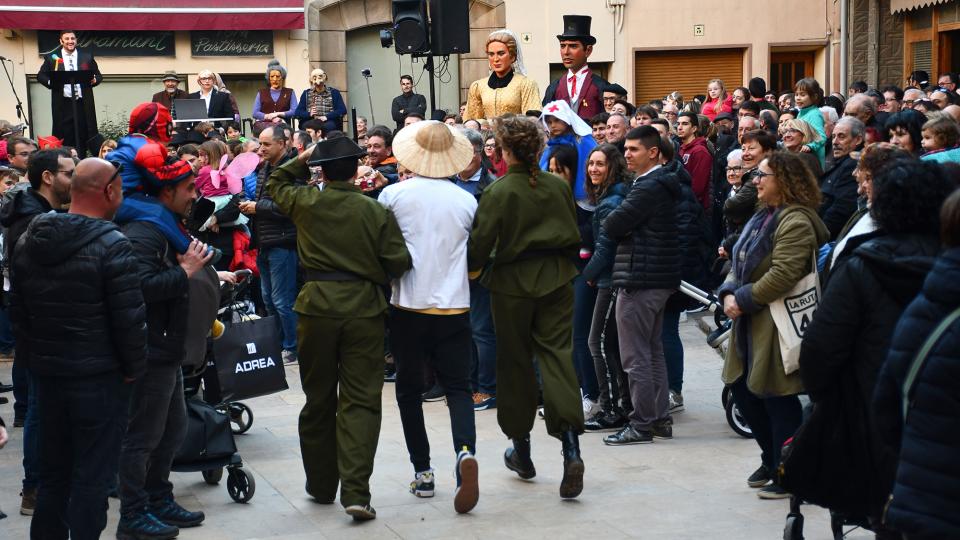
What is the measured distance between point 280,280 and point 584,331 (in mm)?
3249

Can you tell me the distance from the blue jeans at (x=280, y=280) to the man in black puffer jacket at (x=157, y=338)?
4568 millimetres

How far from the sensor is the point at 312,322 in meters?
6.78

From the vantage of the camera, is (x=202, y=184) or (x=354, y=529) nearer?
(x=354, y=529)

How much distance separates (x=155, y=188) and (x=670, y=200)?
3.17 m

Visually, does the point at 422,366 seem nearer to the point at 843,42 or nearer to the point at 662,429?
the point at 662,429

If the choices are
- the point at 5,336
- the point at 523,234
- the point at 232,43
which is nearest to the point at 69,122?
the point at 232,43

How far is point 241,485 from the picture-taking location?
714 centimetres

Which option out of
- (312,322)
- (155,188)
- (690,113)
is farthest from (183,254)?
(690,113)

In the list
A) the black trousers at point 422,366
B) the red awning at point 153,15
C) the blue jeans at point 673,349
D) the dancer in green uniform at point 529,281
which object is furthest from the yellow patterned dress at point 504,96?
the red awning at point 153,15

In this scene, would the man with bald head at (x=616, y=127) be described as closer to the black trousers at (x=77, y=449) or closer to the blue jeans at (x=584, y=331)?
the blue jeans at (x=584, y=331)

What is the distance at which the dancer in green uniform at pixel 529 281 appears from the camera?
23.1ft

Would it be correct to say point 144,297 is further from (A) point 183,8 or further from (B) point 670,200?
(A) point 183,8

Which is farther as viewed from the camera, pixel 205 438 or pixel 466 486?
pixel 205 438

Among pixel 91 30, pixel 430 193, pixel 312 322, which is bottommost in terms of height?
pixel 312 322
